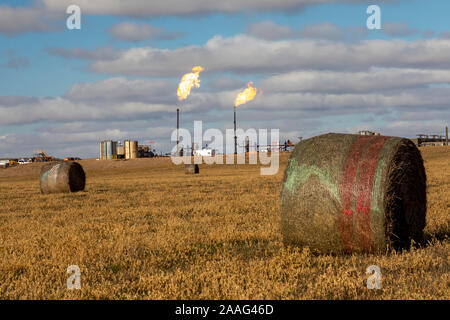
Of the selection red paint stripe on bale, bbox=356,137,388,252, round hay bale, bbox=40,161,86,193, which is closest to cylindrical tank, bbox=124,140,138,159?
round hay bale, bbox=40,161,86,193

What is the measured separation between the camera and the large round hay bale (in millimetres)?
7863

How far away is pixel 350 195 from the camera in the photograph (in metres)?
7.88

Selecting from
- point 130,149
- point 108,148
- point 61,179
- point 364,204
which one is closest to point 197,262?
point 364,204

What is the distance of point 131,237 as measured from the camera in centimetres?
991

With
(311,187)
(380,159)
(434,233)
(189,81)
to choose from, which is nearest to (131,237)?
(311,187)

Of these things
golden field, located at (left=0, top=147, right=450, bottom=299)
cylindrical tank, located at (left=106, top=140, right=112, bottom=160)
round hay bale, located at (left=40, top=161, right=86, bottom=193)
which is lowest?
golden field, located at (left=0, top=147, right=450, bottom=299)

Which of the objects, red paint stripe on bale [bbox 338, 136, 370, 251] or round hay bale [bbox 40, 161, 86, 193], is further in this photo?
round hay bale [bbox 40, 161, 86, 193]

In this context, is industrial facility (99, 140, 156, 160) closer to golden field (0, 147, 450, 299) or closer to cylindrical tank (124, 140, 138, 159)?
cylindrical tank (124, 140, 138, 159)

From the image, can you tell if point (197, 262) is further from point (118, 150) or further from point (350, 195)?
point (118, 150)

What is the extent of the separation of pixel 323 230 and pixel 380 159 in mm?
1456

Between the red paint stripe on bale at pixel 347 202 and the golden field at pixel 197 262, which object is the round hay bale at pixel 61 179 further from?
the red paint stripe on bale at pixel 347 202

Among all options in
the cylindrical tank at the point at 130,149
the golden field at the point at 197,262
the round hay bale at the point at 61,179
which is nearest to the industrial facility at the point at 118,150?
the cylindrical tank at the point at 130,149
